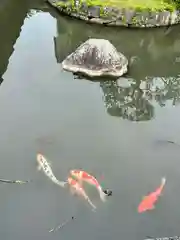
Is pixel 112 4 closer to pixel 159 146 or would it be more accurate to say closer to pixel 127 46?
pixel 127 46

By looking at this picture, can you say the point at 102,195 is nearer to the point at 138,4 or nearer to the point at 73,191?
the point at 73,191

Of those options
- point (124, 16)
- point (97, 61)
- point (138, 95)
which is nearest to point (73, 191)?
point (138, 95)

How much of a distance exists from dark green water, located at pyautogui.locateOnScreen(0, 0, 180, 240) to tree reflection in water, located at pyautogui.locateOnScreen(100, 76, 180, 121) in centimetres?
4

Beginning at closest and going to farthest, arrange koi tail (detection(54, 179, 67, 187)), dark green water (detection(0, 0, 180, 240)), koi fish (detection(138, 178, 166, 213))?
dark green water (detection(0, 0, 180, 240)) < koi fish (detection(138, 178, 166, 213)) < koi tail (detection(54, 179, 67, 187))

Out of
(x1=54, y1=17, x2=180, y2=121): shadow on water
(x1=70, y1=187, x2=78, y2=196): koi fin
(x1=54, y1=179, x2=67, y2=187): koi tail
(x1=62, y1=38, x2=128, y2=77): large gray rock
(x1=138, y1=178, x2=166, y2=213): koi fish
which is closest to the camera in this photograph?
(x1=138, y1=178, x2=166, y2=213): koi fish

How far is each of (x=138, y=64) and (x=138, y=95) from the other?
2.32 metres

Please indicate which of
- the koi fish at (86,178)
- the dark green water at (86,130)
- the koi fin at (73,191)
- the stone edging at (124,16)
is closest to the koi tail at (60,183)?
the dark green water at (86,130)

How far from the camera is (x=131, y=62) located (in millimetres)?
16531

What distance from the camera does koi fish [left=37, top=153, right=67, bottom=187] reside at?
1086 cm

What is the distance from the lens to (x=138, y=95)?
14.6m

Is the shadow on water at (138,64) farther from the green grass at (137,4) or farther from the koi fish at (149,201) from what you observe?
the koi fish at (149,201)

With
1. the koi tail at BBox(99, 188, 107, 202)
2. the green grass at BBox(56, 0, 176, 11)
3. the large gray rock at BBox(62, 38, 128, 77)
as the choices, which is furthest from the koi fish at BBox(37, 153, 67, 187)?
the green grass at BBox(56, 0, 176, 11)

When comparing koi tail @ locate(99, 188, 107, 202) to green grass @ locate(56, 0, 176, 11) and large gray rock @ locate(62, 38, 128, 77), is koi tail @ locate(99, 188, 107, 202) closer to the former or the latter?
large gray rock @ locate(62, 38, 128, 77)

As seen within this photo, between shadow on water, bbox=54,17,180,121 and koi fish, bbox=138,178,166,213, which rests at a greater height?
shadow on water, bbox=54,17,180,121
